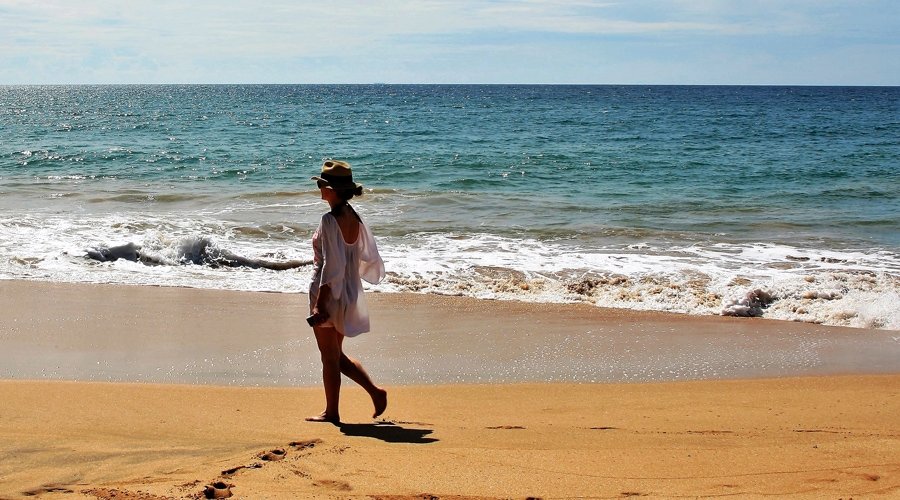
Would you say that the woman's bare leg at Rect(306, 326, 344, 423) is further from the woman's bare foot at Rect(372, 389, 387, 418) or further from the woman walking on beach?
the woman's bare foot at Rect(372, 389, 387, 418)

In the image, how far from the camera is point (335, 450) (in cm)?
412

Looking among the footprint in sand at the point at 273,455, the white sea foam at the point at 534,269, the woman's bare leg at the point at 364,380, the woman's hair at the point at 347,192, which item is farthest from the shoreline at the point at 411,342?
the footprint in sand at the point at 273,455

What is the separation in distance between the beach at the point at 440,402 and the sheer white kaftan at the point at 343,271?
2.04 feet

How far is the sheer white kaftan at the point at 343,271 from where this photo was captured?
4840 millimetres

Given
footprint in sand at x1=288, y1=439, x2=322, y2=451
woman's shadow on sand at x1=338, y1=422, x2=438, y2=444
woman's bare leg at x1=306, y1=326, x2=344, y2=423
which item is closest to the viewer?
footprint in sand at x1=288, y1=439, x2=322, y2=451

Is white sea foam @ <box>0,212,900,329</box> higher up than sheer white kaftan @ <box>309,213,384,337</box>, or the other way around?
sheer white kaftan @ <box>309,213,384,337</box>

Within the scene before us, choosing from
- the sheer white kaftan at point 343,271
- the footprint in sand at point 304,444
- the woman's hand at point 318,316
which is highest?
the sheer white kaftan at point 343,271

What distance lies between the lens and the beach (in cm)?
373

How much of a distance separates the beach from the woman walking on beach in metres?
0.29

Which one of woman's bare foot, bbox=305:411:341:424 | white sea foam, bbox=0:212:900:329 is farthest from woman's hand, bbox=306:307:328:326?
white sea foam, bbox=0:212:900:329

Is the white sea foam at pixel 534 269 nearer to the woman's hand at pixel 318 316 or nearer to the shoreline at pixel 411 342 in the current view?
the shoreline at pixel 411 342

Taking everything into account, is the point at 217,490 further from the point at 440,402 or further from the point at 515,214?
the point at 515,214

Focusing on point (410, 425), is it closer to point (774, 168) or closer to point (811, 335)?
point (811, 335)

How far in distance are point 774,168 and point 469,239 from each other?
1358 cm
